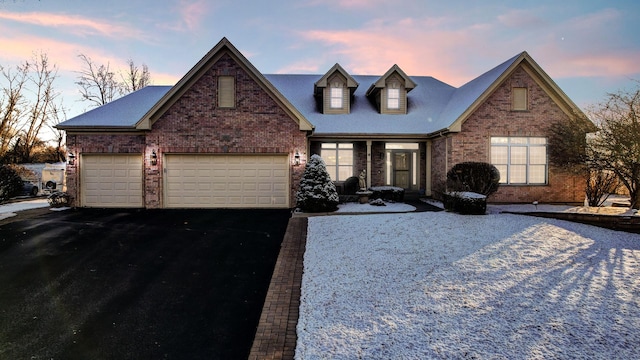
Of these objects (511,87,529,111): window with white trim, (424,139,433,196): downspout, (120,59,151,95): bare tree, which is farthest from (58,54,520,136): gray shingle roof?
(120,59,151,95): bare tree

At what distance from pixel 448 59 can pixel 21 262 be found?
55.8 ft

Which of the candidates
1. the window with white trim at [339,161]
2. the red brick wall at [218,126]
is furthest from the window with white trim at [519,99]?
the red brick wall at [218,126]

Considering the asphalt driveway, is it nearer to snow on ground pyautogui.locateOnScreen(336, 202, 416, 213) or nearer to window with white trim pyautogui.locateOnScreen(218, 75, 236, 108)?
snow on ground pyautogui.locateOnScreen(336, 202, 416, 213)

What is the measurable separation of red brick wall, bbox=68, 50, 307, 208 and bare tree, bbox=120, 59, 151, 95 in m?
23.9

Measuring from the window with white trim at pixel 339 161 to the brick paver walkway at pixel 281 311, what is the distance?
944cm

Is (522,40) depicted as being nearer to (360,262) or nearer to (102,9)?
(360,262)

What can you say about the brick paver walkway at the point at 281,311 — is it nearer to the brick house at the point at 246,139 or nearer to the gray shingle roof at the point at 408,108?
the brick house at the point at 246,139

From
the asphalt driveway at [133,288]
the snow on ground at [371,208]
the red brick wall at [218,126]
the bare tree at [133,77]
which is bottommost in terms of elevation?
the asphalt driveway at [133,288]

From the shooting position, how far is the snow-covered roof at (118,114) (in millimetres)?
14109

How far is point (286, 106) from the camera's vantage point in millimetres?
13844

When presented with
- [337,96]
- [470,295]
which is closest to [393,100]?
[337,96]

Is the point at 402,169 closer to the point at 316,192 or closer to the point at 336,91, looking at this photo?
the point at 336,91

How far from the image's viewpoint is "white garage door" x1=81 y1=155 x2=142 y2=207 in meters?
14.3

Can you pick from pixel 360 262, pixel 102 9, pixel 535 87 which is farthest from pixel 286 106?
pixel 535 87
